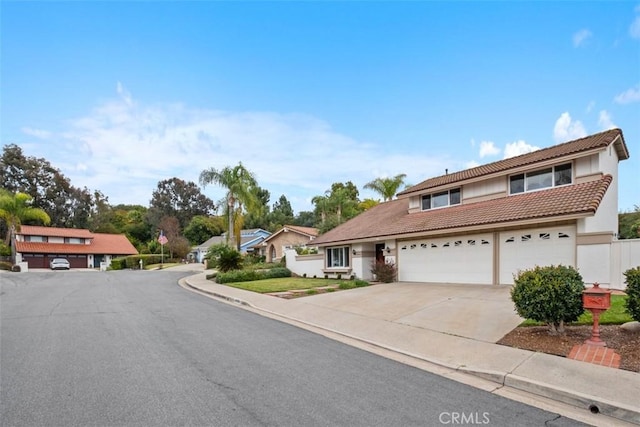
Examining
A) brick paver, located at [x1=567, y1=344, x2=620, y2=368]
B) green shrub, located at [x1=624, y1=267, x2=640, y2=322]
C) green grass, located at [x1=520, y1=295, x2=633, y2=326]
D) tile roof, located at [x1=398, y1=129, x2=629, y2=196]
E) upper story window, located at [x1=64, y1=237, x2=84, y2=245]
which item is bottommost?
brick paver, located at [x1=567, y1=344, x2=620, y2=368]

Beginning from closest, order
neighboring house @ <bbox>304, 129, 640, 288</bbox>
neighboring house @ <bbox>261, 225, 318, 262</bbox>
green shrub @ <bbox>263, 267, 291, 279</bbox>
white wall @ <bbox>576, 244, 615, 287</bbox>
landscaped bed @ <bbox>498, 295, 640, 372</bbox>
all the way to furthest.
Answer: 1. landscaped bed @ <bbox>498, 295, 640, 372</bbox>
2. white wall @ <bbox>576, 244, 615, 287</bbox>
3. neighboring house @ <bbox>304, 129, 640, 288</bbox>
4. green shrub @ <bbox>263, 267, 291, 279</bbox>
5. neighboring house @ <bbox>261, 225, 318, 262</bbox>

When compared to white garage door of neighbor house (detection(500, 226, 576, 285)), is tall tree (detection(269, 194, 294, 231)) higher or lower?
higher

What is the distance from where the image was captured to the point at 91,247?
50719mm

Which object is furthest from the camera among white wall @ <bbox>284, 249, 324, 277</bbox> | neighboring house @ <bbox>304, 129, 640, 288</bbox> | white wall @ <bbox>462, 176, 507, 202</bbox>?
white wall @ <bbox>284, 249, 324, 277</bbox>

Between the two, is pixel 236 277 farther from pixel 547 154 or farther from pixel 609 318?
pixel 609 318

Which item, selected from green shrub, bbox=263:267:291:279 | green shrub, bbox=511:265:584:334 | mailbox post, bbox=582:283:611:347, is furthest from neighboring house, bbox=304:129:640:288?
mailbox post, bbox=582:283:611:347

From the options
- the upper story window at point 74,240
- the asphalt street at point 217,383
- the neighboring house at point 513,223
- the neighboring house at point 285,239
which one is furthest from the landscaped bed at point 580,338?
the upper story window at point 74,240

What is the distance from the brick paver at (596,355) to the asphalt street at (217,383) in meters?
2.06

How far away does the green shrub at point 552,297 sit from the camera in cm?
662

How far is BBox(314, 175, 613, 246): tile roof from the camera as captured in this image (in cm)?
1221

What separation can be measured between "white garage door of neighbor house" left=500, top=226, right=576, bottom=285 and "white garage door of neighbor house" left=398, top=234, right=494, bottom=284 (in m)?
0.62

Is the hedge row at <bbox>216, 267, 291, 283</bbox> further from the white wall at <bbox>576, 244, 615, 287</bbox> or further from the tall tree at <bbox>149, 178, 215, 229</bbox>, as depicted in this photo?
the tall tree at <bbox>149, 178, 215, 229</bbox>

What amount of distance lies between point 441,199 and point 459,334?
12339mm

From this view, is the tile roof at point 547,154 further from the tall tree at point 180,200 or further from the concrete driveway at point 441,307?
the tall tree at point 180,200
